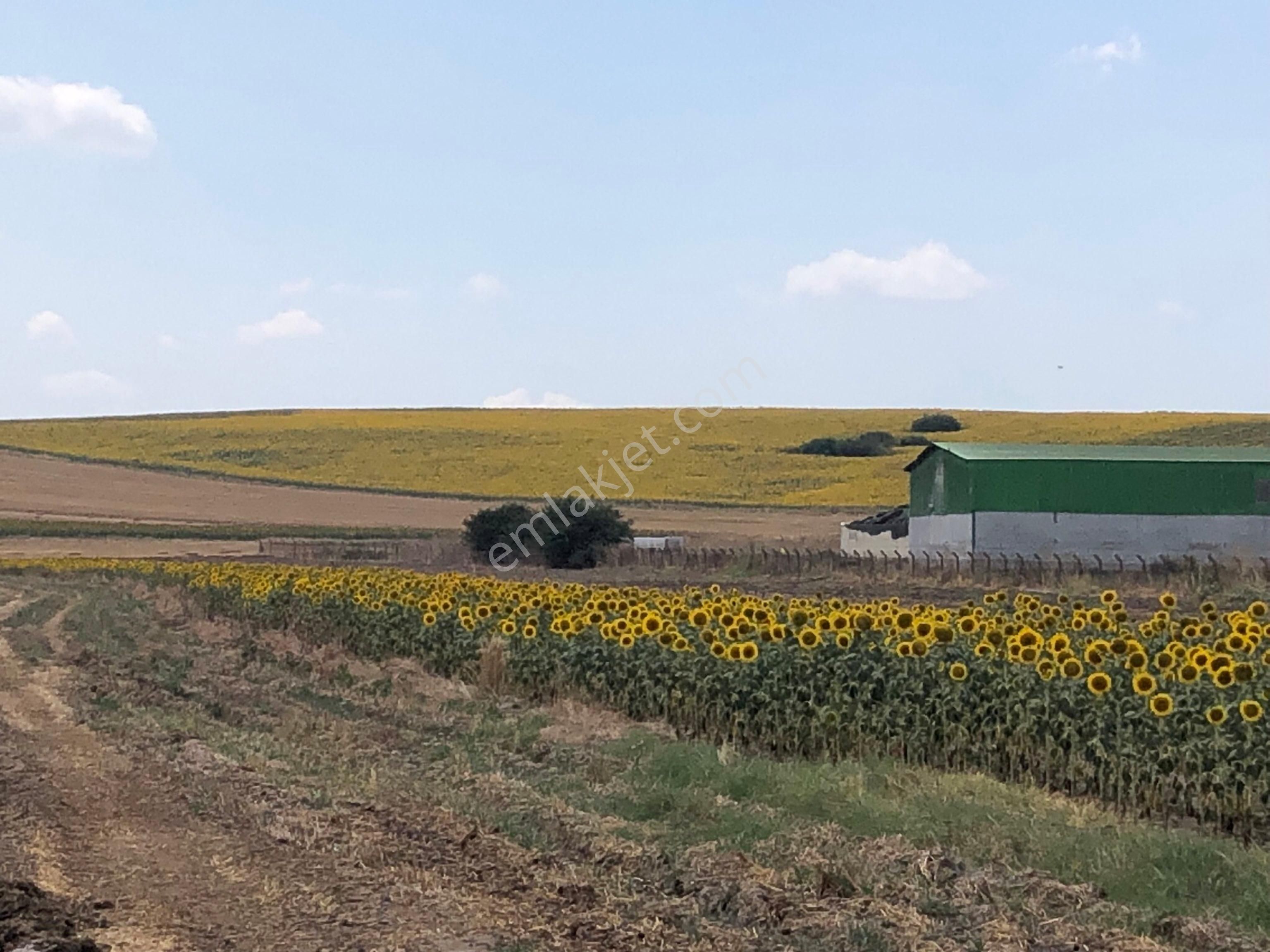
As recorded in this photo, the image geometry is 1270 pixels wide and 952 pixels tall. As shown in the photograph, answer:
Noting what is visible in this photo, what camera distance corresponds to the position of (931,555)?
37438 millimetres

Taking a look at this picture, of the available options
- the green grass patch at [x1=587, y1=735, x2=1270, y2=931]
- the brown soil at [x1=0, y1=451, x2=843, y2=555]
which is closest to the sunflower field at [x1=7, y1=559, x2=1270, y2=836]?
the green grass patch at [x1=587, y1=735, x2=1270, y2=931]

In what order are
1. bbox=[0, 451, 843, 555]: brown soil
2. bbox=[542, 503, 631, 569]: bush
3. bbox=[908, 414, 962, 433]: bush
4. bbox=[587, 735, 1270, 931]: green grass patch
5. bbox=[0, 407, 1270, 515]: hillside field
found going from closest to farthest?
bbox=[587, 735, 1270, 931]: green grass patch → bbox=[542, 503, 631, 569]: bush → bbox=[0, 451, 843, 555]: brown soil → bbox=[0, 407, 1270, 515]: hillside field → bbox=[908, 414, 962, 433]: bush

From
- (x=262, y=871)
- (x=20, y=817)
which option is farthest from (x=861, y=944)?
(x=20, y=817)

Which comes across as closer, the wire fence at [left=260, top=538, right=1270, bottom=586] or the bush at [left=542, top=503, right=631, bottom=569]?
the wire fence at [left=260, top=538, right=1270, bottom=586]

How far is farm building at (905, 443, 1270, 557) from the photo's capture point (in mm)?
35969

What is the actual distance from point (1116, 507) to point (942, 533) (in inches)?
166

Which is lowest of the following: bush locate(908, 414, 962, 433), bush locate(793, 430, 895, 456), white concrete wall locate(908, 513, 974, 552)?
white concrete wall locate(908, 513, 974, 552)

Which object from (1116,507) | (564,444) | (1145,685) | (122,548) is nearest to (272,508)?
(122,548)

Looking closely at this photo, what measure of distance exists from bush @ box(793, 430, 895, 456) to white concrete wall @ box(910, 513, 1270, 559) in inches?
1558

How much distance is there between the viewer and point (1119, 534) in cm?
3612

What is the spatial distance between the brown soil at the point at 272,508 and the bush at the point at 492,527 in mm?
8616

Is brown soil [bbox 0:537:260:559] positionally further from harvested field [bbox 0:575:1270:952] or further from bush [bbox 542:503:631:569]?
harvested field [bbox 0:575:1270:952]

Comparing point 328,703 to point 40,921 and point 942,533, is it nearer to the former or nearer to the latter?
point 40,921

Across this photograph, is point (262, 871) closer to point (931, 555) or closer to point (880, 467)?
point (931, 555)
